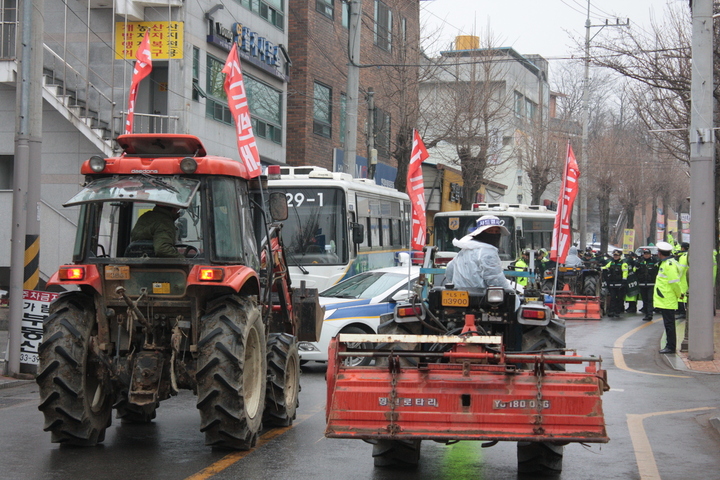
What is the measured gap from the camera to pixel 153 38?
22578mm

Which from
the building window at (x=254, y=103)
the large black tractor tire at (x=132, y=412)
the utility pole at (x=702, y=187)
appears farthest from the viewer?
the building window at (x=254, y=103)

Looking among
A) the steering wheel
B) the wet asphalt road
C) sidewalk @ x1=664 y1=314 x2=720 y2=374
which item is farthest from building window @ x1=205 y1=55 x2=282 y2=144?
the steering wheel

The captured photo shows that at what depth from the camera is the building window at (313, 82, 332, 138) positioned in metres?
31.7

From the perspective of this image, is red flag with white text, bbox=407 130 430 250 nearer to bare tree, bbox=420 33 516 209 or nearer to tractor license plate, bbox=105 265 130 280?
tractor license plate, bbox=105 265 130 280

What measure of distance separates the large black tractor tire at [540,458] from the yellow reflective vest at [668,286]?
10.3 m

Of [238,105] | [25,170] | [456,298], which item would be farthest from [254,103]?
[456,298]

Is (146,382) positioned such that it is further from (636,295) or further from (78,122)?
(636,295)

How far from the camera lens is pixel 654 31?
71.3ft

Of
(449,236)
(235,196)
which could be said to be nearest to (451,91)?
(449,236)

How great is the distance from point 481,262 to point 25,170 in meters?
7.46

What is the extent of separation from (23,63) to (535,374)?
9.16 meters

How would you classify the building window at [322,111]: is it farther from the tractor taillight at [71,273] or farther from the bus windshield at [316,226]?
the tractor taillight at [71,273]

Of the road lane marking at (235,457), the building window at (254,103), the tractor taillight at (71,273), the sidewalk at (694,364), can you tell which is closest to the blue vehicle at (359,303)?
the road lane marking at (235,457)

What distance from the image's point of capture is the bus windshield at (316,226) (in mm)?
18969
